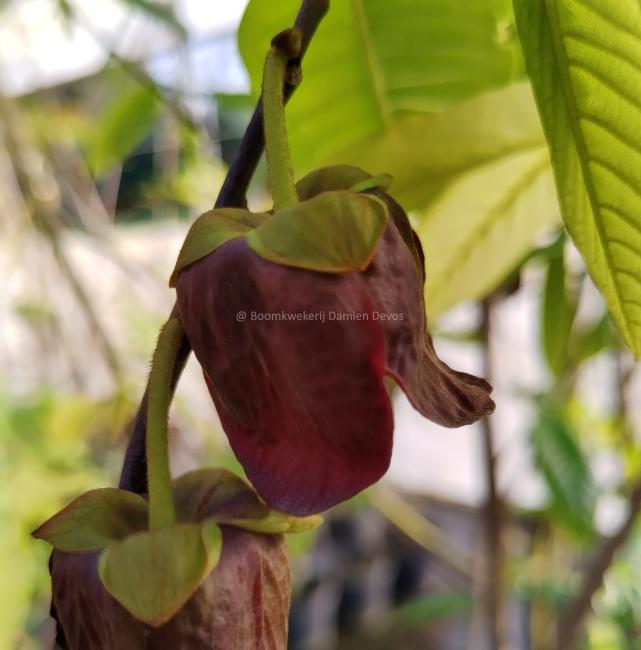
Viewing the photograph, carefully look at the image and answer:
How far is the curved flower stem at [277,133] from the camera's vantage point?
1.00ft

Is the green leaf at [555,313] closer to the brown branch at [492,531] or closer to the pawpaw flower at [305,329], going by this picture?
the brown branch at [492,531]

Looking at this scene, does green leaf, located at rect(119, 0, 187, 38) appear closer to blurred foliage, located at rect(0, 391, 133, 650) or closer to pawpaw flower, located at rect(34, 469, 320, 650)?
blurred foliage, located at rect(0, 391, 133, 650)

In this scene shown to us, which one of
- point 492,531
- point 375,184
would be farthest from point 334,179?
point 492,531

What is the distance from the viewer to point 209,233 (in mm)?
303

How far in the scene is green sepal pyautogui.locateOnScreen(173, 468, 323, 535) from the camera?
0.34 m

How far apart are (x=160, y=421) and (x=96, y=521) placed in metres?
0.05

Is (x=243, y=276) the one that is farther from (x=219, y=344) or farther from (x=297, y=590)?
(x=297, y=590)

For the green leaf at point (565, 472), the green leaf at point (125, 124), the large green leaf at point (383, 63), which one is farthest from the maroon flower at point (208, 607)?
the green leaf at point (125, 124)

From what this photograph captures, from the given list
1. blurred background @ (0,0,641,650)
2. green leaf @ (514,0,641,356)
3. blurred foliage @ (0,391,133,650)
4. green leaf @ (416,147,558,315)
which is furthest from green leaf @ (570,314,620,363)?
blurred foliage @ (0,391,133,650)

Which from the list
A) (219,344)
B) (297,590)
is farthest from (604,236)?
(297,590)

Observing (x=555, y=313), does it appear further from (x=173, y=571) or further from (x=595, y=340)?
(x=173, y=571)

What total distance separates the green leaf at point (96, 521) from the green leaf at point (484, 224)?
333mm

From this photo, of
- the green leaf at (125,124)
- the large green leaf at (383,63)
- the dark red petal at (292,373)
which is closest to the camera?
the dark red petal at (292,373)

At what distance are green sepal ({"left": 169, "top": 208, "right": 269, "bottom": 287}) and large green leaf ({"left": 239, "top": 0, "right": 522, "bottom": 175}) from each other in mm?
251
